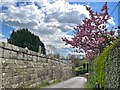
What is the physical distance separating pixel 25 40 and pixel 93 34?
10.7m

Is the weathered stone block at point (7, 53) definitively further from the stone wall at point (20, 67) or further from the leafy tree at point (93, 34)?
the leafy tree at point (93, 34)

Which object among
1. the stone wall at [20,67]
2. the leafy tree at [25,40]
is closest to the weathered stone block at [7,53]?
the stone wall at [20,67]

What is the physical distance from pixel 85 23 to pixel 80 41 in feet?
2.56

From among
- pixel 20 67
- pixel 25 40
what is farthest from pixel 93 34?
pixel 25 40

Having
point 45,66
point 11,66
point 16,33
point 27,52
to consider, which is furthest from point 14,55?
point 16,33

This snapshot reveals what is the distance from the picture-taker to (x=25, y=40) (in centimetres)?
2066

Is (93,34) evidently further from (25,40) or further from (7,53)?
(25,40)

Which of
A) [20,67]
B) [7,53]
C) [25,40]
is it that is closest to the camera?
[7,53]

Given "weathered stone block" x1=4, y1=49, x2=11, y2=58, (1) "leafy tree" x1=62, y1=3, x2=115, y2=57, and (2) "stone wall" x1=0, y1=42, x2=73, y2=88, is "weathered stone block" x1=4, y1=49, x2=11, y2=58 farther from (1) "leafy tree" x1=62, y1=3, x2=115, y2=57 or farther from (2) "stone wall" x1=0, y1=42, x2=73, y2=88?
(1) "leafy tree" x1=62, y1=3, x2=115, y2=57

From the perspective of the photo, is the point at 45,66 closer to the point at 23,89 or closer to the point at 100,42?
the point at 23,89

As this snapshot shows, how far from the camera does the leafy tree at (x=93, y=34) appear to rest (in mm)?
Result: 10109

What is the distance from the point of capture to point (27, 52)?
433 inches

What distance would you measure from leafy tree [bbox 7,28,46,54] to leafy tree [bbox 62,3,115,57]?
25.5 feet

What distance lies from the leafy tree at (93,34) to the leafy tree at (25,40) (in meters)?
7.78
